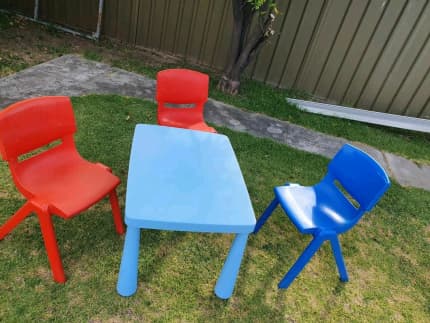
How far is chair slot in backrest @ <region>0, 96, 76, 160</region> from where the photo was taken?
1.96m

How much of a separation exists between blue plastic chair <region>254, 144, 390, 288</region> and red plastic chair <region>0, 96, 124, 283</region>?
1.43 metres

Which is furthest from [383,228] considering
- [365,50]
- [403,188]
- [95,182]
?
[365,50]

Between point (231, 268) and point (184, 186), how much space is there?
26.3 inches

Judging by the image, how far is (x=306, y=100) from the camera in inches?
223

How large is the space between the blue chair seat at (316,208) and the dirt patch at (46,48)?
164 inches

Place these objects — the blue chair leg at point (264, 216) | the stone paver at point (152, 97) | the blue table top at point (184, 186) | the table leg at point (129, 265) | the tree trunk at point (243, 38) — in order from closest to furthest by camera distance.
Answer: the blue table top at point (184, 186) < the table leg at point (129, 265) < the blue chair leg at point (264, 216) < the stone paver at point (152, 97) < the tree trunk at point (243, 38)

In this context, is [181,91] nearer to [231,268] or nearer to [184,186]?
[184,186]

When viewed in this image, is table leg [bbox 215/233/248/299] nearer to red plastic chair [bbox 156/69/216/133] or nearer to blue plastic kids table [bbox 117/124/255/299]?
blue plastic kids table [bbox 117/124/255/299]

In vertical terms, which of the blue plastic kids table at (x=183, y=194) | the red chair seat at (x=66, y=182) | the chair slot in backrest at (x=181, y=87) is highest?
the chair slot in backrest at (x=181, y=87)

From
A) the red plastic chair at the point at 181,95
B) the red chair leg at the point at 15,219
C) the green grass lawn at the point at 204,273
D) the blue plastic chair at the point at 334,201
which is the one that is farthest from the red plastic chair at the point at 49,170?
the blue plastic chair at the point at 334,201

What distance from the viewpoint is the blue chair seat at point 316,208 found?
2.37 m

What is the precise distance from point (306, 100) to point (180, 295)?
4364mm

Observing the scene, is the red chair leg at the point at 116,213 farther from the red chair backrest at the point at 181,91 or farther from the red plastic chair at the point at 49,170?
the red chair backrest at the point at 181,91

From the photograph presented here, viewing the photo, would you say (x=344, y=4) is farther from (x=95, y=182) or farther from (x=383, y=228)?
(x=95, y=182)
